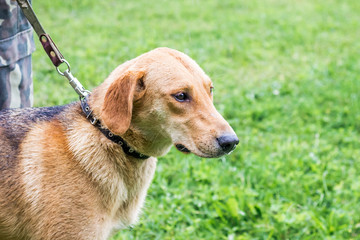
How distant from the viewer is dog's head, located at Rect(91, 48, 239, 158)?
284 cm

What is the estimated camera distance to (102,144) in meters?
3.00

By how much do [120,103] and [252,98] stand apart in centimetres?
417

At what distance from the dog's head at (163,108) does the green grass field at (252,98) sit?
1382mm

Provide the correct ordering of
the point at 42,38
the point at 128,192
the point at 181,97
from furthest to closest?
the point at 42,38, the point at 128,192, the point at 181,97

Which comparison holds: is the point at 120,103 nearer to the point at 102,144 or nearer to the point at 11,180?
the point at 102,144

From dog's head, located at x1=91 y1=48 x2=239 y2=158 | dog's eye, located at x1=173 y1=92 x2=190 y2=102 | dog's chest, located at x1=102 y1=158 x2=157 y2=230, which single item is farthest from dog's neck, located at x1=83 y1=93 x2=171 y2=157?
dog's eye, located at x1=173 y1=92 x2=190 y2=102

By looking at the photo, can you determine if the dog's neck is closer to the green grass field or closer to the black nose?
the black nose

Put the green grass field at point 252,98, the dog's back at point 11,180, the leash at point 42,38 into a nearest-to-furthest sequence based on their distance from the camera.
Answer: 1. the dog's back at point 11,180
2. the leash at point 42,38
3. the green grass field at point 252,98

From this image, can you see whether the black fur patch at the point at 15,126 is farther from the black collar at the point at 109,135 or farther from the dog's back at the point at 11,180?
the black collar at the point at 109,135

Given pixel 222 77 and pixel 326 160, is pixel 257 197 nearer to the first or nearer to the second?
pixel 326 160

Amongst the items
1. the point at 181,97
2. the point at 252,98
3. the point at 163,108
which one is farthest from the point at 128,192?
the point at 252,98

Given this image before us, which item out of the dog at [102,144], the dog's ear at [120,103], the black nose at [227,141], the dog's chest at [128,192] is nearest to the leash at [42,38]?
the dog at [102,144]

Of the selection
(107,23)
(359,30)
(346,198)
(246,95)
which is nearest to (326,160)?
(346,198)

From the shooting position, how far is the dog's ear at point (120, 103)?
9.22ft
